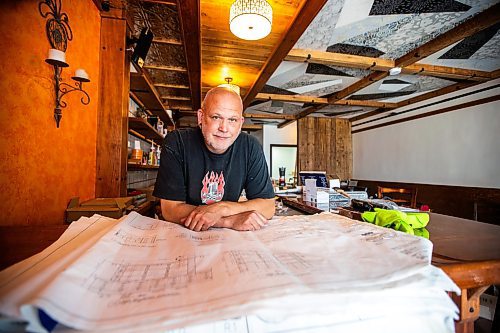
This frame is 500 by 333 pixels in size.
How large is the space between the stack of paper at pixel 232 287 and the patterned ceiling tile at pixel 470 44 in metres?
3.34

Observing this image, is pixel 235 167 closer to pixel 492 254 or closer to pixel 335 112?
pixel 492 254

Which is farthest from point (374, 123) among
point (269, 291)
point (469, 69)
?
point (269, 291)

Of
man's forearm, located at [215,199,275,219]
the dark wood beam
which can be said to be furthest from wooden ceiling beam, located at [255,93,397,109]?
man's forearm, located at [215,199,275,219]

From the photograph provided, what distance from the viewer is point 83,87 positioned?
1.57m

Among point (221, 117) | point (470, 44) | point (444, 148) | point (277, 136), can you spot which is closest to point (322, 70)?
point (470, 44)

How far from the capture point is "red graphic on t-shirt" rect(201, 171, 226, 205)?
3.63 ft

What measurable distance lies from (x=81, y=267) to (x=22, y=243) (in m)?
0.39

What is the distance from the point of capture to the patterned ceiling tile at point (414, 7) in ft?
6.83

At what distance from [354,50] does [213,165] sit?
8.91 ft

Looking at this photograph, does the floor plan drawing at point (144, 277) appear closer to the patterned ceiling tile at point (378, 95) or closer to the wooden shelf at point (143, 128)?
the wooden shelf at point (143, 128)

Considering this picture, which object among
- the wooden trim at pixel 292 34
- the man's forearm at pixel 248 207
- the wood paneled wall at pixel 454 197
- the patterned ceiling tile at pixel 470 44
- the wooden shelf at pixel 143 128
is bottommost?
the wood paneled wall at pixel 454 197

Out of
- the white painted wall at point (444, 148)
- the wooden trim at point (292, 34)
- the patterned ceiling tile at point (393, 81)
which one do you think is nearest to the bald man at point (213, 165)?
the wooden trim at point (292, 34)

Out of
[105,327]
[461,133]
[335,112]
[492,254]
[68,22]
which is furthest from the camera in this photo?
[335,112]

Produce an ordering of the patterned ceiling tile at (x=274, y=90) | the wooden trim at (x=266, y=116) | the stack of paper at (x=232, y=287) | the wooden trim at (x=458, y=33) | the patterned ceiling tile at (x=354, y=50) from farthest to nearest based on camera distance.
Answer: the wooden trim at (x=266, y=116), the patterned ceiling tile at (x=274, y=90), the patterned ceiling tile at (x=354, y=50), the wooden trim at (x=458, y=33), the stack of paper at (x=232, y=287)
